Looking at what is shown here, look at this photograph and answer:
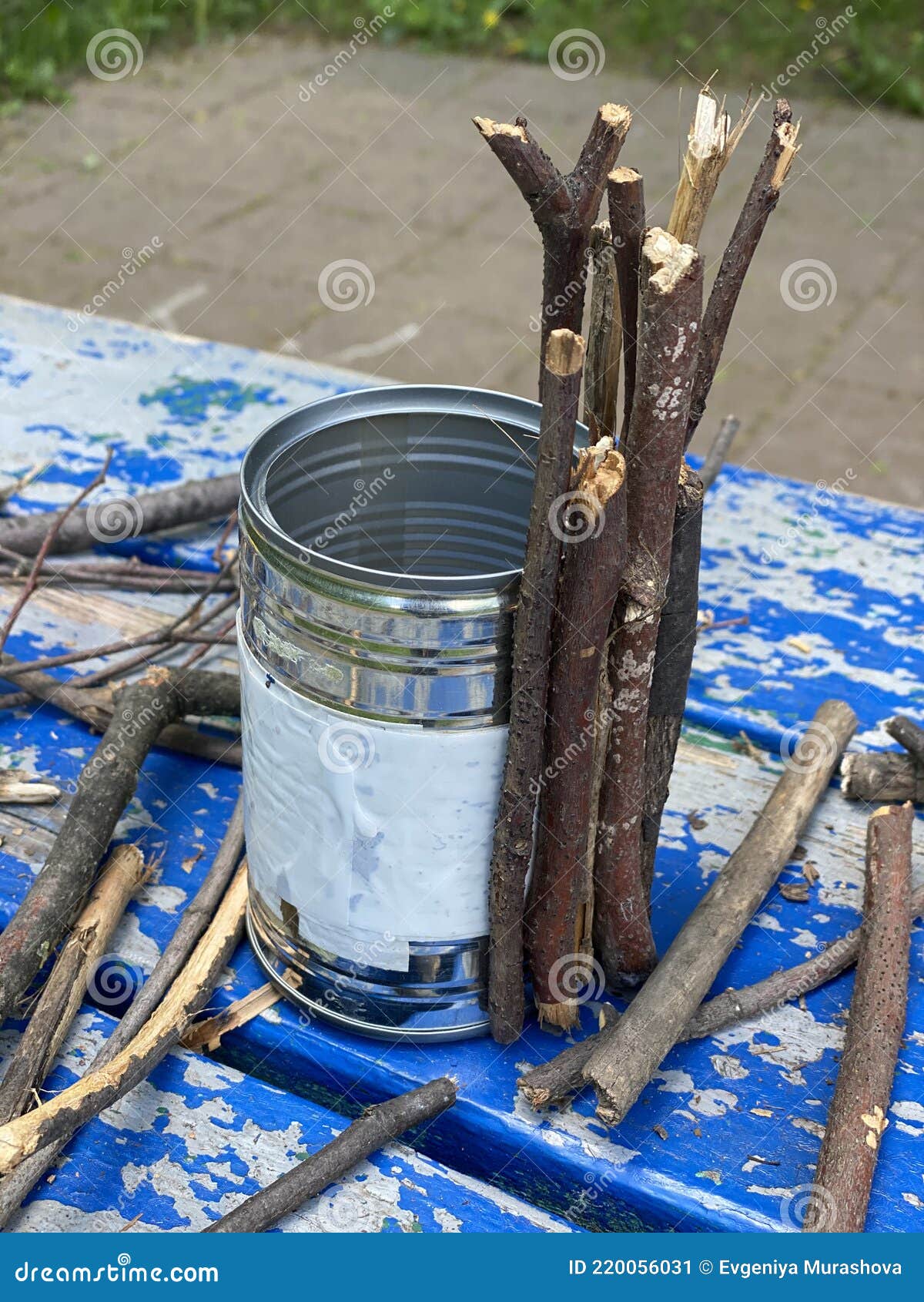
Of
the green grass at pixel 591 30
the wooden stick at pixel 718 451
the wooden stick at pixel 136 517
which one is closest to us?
the wooden stick at pixel 136 517

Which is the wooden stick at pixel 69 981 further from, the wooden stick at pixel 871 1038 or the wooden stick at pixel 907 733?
the wooden stick at pixel 907 733

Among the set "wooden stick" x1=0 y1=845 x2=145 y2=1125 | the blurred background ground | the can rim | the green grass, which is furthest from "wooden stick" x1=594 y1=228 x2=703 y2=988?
Result: the green grass

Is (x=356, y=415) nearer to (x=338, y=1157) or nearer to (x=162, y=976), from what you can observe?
(x=162, y=976)

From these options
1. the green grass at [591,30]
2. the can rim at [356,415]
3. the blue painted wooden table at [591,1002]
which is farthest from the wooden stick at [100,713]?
the green grass at [591,30]

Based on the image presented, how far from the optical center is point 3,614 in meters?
1.87

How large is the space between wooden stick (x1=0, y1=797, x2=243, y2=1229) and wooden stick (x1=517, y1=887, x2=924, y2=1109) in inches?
15.2

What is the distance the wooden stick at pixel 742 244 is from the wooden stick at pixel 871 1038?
1.75 ft

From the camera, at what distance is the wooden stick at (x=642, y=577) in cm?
105

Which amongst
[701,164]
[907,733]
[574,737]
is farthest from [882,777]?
[701,164]

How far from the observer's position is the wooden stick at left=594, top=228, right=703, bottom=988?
3.45 feet

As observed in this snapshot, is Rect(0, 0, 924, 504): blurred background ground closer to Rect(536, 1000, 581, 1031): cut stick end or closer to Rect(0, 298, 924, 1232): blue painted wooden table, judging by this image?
Rect(0, 298, 924, 1232): blue painted wooden table

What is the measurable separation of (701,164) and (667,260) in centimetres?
11

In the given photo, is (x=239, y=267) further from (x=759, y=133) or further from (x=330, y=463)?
(x=330, y=463)

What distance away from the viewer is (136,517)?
6.53 ft
